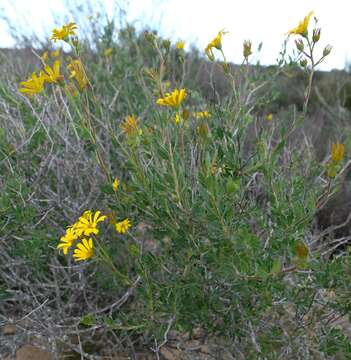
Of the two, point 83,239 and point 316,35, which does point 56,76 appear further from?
point 316,35

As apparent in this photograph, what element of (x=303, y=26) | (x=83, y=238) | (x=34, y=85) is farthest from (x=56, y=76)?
(x=303, y=26)

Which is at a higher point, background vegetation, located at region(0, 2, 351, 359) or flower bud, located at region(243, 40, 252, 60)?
flower bud, located at region(243, 40, 252, 60)

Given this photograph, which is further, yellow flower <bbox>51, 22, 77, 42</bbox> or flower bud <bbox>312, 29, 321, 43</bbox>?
yellow flower <bbox>51, 22, 77, 42</bbox>

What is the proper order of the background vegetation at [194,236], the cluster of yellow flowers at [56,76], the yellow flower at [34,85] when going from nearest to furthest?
the background vegetation at [194,236], the cluster of yellow flowers at [56,76], the yellow flower at [34,85]

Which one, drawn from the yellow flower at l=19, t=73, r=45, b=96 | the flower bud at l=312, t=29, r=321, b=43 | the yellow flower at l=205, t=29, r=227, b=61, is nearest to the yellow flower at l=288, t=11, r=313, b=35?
the flower bud at l=312, t=29, r=321, b=43

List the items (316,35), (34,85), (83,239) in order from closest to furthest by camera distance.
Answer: (83,239) < (316,35) < (34,85)

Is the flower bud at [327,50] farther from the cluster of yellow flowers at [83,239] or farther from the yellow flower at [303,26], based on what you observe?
the cluster of yellow flowers at [83,239]

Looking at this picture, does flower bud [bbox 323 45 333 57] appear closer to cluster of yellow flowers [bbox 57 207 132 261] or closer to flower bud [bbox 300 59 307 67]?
flower bud [bbox 300 59 307 67]

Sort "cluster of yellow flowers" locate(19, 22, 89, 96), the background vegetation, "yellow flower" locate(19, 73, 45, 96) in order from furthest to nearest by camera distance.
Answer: "yellow flower" locate(19, 73, 45, 96) → "cluster of yellow flowers" locate(19, 22, 89, 96) → the background vegetation

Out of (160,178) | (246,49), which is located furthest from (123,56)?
(160,178)

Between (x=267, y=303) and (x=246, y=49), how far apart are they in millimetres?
929

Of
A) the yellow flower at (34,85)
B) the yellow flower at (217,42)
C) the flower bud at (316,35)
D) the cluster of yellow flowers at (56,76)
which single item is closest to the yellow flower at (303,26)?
the flower bud at (316,35)

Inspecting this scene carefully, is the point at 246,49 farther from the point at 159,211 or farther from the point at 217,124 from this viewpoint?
the point at 159,211

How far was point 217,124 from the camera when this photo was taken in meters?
1.87
